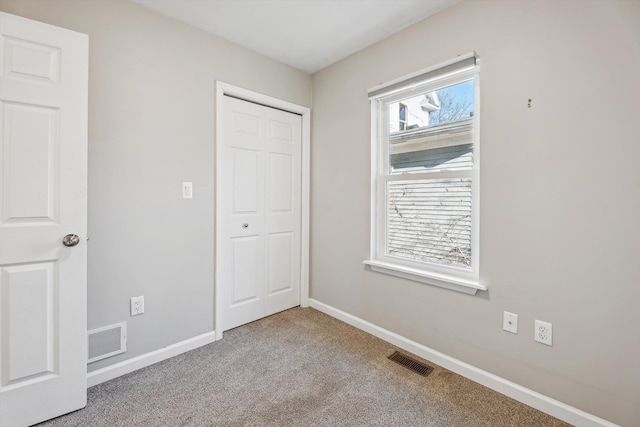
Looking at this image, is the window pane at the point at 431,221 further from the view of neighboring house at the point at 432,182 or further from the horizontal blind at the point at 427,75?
the horizontal blind at the point at 427,75

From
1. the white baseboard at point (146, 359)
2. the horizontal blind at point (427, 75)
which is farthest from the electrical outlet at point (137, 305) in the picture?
the horizontal blind at point (427, 75)

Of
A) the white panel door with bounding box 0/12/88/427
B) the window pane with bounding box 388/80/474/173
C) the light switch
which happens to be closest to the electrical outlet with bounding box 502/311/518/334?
the window pane with bounding box 388/80/474/173

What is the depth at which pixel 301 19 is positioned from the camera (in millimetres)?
2078

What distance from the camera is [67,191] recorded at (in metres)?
1.51

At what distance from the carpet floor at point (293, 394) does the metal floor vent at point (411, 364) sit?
0.14ft

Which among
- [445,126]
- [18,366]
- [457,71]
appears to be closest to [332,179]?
[445,126]

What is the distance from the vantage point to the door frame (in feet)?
7.59

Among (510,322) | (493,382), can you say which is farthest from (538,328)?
(493,382)

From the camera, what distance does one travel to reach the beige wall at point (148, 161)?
1772 mm

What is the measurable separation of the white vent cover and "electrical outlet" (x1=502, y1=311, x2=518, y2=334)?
7.92 ft

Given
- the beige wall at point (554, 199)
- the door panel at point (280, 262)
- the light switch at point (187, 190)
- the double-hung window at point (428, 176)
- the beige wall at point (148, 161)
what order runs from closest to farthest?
the beige wall at point (554, 199) < the beige wall at point (148, 161) < the double-hung window at point (428, 176) < the light switch at point (187, 190) < the door panel at point (280, 262)

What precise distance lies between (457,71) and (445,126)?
0.35 m

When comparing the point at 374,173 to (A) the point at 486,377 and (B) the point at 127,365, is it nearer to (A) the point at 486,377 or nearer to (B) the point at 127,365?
(A) the point at 486,377

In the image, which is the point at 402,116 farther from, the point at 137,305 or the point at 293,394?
the point at 137,305
